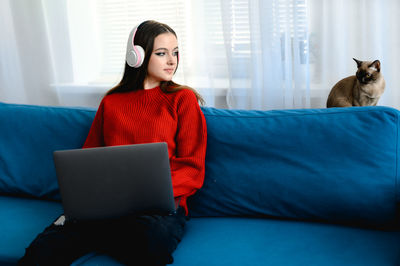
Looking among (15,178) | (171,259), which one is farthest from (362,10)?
(15,178)

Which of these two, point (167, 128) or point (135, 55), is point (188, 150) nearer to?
point (167, 128)

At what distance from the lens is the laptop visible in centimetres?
121

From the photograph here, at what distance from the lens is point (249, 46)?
201 cm

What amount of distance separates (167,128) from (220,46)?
747mm

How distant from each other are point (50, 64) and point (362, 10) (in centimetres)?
172

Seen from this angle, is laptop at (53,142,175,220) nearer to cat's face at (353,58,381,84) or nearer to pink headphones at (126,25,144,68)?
pink headphones at (126,25,144,68)

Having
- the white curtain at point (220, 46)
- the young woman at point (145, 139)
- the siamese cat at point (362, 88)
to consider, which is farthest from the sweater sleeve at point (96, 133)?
the siamese cat at point (362, 88)

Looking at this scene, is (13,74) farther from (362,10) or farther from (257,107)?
(362,10)

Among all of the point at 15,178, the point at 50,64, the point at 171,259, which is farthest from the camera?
the point at 50,64

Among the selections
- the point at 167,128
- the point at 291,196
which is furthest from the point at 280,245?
the point at 167,128

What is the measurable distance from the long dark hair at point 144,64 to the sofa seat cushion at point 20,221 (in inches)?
21.2

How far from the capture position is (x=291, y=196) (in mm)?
1426

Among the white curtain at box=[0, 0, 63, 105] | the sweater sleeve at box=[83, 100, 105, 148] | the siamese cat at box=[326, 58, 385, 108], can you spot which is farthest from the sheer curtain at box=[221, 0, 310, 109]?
the white curtain at box=[0, 0, 63, 105]

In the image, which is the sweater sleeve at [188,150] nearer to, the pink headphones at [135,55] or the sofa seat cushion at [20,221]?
the pink headphones at [135,55]
